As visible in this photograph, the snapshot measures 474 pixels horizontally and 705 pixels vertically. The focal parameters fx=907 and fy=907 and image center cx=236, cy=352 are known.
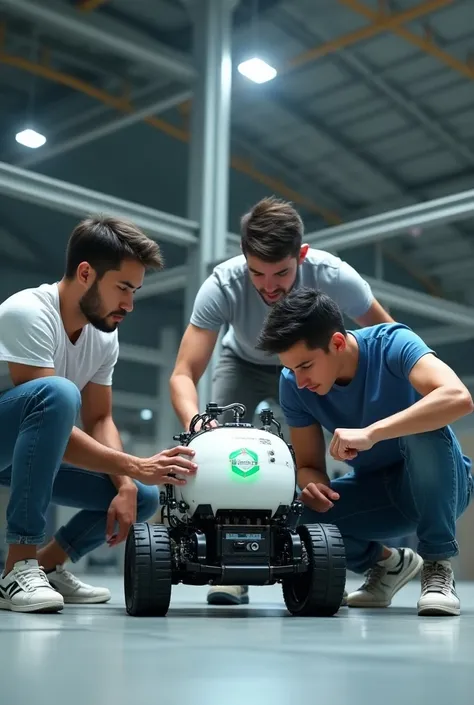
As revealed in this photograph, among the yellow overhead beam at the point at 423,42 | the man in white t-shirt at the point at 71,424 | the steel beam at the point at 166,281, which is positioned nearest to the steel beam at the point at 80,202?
the steel beam at the point at 166,281

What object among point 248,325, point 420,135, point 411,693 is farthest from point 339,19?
point 411,693

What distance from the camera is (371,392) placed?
1.91 meters

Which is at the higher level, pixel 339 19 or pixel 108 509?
pixel 339 19

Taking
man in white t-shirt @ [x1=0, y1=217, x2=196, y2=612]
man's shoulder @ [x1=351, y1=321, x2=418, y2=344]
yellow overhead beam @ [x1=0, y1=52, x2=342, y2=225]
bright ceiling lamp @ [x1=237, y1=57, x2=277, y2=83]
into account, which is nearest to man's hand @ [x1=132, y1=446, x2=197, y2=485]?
man in white t-shirt @ [x1=0, y1=217, x2=196, y2=612]

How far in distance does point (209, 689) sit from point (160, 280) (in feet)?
12.4

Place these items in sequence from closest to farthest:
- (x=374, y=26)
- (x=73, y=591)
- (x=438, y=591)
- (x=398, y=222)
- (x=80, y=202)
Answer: (x=438, y=591), (x=73, y=591), (x=398, y=222), (x=80, y=202), (x=374, y=26)

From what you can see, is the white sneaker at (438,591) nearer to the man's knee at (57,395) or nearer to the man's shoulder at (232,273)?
the man's knee at (57,395)

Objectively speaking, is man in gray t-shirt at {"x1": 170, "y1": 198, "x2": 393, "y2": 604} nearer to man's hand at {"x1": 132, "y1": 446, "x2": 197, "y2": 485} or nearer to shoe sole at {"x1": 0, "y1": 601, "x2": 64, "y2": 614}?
man's hand at {"x1": 132, "y1": 446, "x2": 197, "y2": 485}

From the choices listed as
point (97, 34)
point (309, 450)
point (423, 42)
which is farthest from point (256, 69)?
point (309, 450)

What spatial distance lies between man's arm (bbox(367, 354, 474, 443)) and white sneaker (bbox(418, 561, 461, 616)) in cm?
30

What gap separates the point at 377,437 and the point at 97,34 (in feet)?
11.6

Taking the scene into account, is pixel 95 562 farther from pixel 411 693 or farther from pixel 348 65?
pixel 411 693

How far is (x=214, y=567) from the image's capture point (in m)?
1.62

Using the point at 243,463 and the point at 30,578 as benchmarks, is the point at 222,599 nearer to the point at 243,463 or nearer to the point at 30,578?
the point at 30,578
